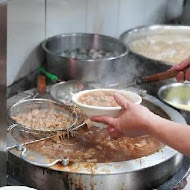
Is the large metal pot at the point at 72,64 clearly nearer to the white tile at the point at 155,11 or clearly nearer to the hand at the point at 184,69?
the hand at the point at 184,69

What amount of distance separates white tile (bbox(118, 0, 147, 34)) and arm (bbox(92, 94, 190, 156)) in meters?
1.77

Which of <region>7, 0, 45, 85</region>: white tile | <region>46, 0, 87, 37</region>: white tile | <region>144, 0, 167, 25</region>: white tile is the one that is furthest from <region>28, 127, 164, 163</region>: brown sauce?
<region>144, 0, 167, 25</region>: white tile

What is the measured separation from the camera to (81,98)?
1.69 metres

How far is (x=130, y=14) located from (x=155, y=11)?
57 cm

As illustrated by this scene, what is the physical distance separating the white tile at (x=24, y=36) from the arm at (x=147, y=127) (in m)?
0.70

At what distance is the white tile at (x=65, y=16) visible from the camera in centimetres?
227

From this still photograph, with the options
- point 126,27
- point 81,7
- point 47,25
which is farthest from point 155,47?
point 47,25

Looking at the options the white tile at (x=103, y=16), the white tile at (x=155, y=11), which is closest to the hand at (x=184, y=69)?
the white tile at (x=103, y=16)

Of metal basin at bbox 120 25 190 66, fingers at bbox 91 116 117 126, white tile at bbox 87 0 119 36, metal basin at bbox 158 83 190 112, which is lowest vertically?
metal basin at bbox 158 83 190 112

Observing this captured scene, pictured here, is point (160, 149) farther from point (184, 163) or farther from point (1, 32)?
point (1, 32)

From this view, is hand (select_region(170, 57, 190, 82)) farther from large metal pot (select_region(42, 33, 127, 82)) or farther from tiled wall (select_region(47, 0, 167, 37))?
tiled wall (select_region(47, 0, 167, 37))

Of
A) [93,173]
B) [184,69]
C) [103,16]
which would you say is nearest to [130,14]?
[103,16]

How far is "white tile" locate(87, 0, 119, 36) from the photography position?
269 cm

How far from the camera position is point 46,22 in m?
2.24
